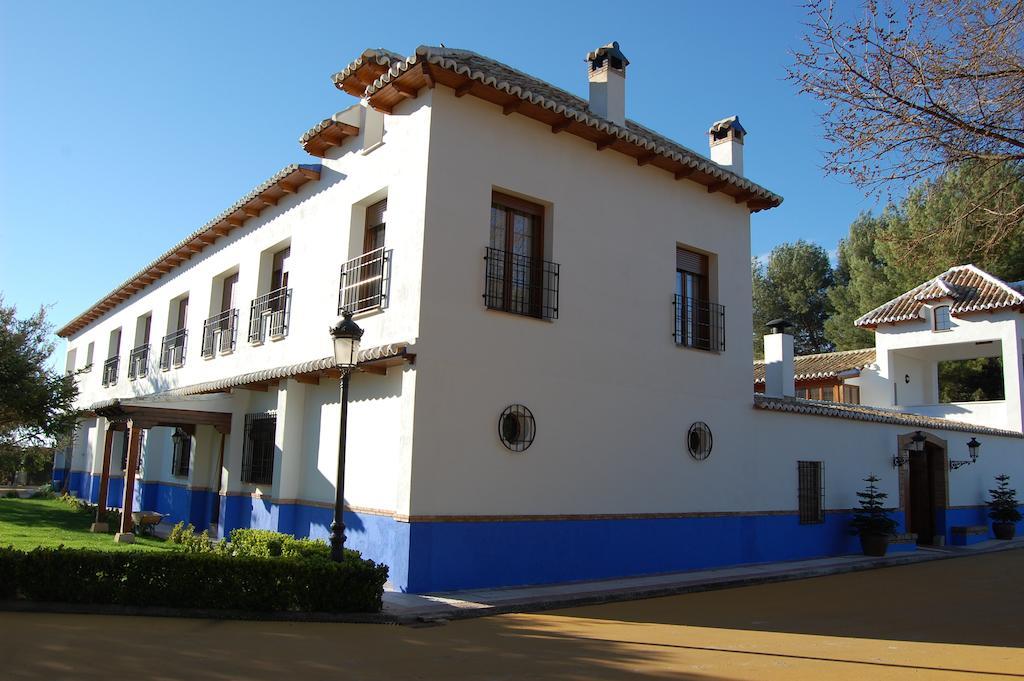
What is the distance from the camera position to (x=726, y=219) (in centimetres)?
1405

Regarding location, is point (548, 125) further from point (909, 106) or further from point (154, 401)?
point (154, 401)

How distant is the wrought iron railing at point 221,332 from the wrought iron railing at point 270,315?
3.12 feet

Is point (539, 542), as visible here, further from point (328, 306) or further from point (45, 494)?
point (45, 494)

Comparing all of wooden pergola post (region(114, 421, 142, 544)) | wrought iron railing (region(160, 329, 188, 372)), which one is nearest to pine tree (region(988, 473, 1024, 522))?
wooden pergola post (region(114, 421, 142, 544))

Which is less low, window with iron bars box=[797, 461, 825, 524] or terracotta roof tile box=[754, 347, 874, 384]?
terracotta roof tile box=[754, 347, 874, 384]

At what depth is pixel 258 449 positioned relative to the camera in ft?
43.9

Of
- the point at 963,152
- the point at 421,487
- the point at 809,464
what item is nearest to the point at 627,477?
the point at 421,487

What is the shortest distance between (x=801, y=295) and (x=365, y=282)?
113 feet

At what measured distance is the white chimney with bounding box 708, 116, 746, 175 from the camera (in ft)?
49.0

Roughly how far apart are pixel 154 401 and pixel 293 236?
3.69m

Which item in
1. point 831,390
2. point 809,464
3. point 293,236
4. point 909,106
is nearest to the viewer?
point 909,106

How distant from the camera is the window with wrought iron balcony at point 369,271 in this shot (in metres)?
10.9

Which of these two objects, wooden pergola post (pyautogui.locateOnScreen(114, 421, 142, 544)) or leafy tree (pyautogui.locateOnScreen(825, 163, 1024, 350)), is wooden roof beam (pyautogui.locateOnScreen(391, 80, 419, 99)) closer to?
leafy tree (pyautogui.locateOnScreen(825, 163, 1024, 350))

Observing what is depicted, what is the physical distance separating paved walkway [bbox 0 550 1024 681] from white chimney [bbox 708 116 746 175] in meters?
8.21
